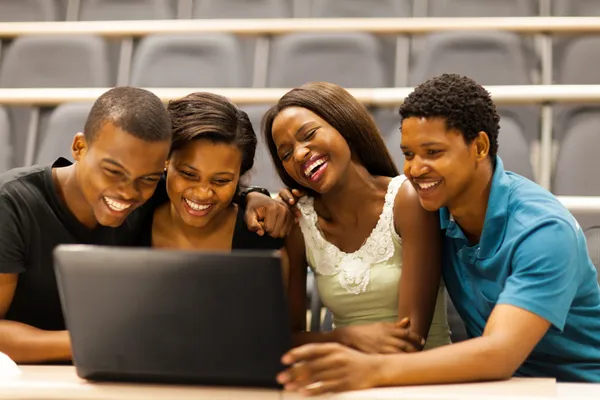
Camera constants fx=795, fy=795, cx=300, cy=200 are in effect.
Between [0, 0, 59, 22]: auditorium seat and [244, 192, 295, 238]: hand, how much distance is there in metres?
0.93

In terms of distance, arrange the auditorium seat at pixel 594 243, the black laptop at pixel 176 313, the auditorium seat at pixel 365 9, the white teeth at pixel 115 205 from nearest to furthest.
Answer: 1. the black laptop at pixel 176 313
2. the white teeth at pixel 115 205
3. the auditorium seat at pixel 594 243
4. the auditorium seat at pixel 365 9

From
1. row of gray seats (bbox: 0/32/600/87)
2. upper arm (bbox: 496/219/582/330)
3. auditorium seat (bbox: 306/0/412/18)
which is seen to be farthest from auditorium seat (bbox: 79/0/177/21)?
upper arm (bbox: 496/219/582/330)

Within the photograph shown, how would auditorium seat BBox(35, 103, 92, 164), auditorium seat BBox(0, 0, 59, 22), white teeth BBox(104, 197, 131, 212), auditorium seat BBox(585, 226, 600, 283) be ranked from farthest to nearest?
auditorium seat BBox(0, 0, 59, 22) < auditorium seat BBox(35, 103, 92, 164) < auditorium seat BBox(585, 226, 600, 283) < white teeth BBox(104, 197, 131, 212)

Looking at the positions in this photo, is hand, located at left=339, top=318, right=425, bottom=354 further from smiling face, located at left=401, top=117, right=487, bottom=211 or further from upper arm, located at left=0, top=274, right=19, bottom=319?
upper arm, located at left=0, top=274, right=19, bottom=319

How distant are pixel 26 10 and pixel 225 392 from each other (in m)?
1.26

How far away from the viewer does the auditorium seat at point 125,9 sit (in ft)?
5.16

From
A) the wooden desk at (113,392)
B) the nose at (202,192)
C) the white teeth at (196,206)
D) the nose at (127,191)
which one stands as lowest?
the wooden desk at (113,392)

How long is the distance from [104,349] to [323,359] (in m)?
0.15

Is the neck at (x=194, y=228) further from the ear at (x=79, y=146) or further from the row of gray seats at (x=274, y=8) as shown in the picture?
the row of gray seats at (x=274, y=8)

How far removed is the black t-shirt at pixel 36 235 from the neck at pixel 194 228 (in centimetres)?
8

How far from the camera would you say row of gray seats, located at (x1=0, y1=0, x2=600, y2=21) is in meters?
1.43

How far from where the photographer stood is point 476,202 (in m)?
0.75

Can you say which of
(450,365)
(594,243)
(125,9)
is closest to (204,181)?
(450,365)

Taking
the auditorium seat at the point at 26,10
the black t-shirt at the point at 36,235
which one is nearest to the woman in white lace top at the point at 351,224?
the black t-shirt at the point at 36,235
